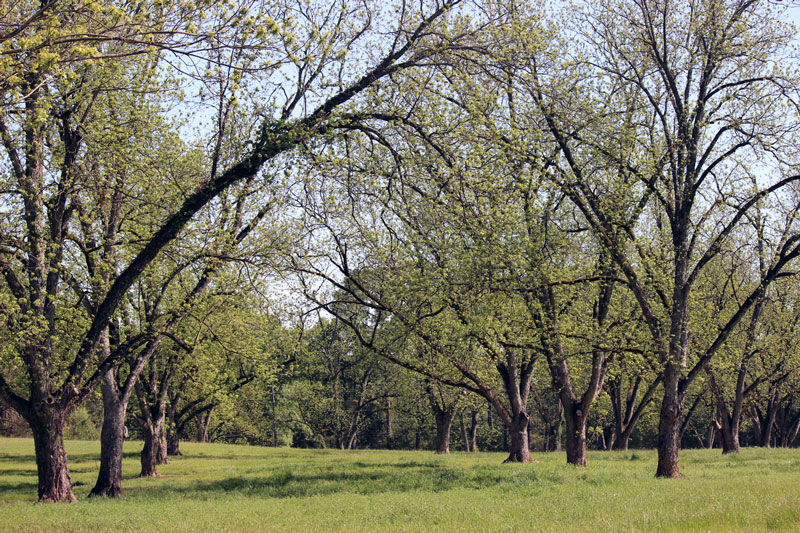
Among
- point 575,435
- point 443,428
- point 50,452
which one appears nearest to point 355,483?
point 575,435

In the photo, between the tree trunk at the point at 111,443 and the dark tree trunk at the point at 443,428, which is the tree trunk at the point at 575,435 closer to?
the tree trunk at the point at 111,443

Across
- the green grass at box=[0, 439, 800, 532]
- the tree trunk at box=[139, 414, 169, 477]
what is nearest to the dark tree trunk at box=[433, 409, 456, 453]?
the tree trunk at box=[139, 414, 169, 477]

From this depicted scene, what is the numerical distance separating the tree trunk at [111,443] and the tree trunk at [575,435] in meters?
15.4

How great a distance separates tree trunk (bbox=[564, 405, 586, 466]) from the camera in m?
23.8

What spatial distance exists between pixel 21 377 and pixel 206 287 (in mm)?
16040

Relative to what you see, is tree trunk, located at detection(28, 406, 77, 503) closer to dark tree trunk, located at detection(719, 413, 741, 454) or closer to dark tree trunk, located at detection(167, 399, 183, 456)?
dark tree trunk, located at detection(167, 399, 183, 456)

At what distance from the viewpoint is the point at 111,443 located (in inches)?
819

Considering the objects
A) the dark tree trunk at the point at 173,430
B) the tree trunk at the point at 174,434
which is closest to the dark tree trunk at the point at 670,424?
the dark tree trunk at the point at 173,430

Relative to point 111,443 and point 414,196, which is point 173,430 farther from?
point 414,196

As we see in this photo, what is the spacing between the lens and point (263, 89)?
15.0 metres

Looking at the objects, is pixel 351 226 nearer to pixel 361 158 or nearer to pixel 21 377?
pixel 361 158

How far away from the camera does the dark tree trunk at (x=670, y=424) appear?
730 inches

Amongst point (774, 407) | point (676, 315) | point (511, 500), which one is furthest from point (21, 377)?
point (774, 407)

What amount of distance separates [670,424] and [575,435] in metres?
6.17
